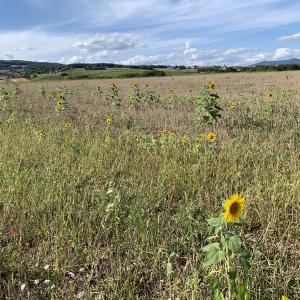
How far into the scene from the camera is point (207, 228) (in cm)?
347

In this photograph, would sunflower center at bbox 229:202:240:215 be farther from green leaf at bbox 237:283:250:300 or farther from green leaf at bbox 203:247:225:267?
green leaf at bbox 237:283:250:300

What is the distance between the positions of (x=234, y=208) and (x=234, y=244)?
7.9 inches

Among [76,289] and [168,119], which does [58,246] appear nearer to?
[76,289]

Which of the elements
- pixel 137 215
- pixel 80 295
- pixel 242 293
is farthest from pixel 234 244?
pixel 137 215

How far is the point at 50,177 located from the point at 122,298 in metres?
2.39

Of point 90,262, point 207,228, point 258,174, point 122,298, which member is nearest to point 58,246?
point 90,262

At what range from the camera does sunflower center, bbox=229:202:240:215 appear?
2270 millimetres

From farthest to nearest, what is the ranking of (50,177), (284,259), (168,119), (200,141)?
(168,119)
(200,141)
(50,177)
(284,259)

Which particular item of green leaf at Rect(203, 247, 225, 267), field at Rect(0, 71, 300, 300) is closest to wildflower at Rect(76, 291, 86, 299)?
field at Rect(0, 71, 300, 300)

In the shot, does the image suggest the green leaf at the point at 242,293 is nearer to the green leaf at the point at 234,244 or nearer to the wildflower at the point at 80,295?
the green leaf at the point at 234,244

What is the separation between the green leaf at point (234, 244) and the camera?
2.18 meters

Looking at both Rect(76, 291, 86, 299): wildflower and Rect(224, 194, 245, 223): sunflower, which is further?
Rect(76, 291, 86, 299): wildflower

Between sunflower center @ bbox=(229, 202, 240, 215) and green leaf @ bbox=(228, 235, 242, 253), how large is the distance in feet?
0.45

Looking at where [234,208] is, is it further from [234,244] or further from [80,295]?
[80,295]
